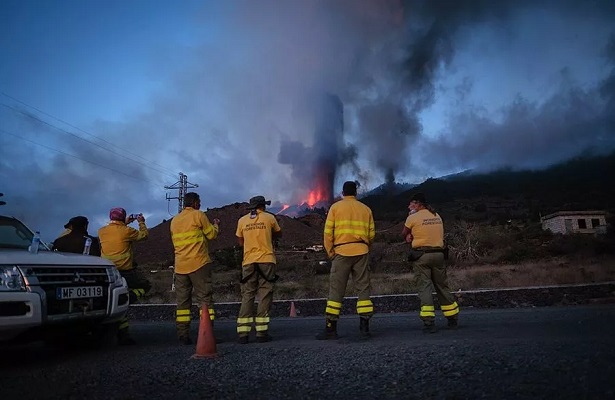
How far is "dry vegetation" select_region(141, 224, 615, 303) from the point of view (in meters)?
17.0

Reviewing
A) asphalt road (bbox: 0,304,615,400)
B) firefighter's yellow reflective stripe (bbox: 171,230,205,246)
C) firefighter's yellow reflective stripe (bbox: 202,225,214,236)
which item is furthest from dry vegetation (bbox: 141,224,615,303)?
asphalt road (bbox: 0,304,615,400)

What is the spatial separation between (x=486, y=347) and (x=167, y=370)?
3182mm

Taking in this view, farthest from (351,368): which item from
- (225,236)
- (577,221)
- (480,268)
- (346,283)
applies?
(225,236)

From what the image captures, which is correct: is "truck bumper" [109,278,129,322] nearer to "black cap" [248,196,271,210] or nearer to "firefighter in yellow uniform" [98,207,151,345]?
"firefighter in yellow uniform" [98,207,151,345]

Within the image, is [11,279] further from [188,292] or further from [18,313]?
[188,292]

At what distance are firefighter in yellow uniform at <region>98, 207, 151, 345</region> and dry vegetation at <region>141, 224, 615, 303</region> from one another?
1004cm

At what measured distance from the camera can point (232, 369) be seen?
4426 millimetres

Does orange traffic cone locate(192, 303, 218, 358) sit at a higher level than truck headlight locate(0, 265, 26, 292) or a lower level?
lower

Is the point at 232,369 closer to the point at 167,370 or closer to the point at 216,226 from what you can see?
the point at 167,370

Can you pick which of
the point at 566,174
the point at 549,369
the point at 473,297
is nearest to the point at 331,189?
the point at 566,174

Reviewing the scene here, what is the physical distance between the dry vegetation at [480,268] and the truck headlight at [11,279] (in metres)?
12.5

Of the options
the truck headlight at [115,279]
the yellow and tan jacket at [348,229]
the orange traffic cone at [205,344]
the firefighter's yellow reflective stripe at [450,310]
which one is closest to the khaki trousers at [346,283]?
the yellow and tan jacket at [348,229]

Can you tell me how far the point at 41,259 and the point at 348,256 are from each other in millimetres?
3831

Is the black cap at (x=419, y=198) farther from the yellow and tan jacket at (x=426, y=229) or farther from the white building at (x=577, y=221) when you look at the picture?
the white building at (x=577, y=221)
